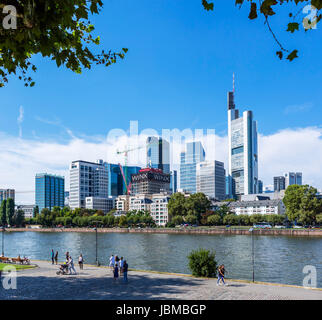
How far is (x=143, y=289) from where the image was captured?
2167 cm

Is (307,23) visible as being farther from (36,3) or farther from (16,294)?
(16,294)

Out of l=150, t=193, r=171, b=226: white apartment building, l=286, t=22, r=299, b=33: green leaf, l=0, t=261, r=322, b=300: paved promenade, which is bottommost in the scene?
l=150, t=193, r=171, b=226: white apartment building

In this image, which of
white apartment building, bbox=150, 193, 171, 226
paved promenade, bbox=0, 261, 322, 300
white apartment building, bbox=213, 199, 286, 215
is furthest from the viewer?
white apartment building, bbox=150, 193, 171, 226

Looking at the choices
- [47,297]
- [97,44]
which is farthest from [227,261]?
[97,44]

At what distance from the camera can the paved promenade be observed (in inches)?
758

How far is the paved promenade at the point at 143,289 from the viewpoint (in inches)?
758

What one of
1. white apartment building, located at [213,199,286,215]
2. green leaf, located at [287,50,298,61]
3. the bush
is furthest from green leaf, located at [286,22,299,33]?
white apartment building, located at [213,199,286,215]

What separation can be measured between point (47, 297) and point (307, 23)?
19775 mm

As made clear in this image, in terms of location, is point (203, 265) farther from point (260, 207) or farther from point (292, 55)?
point (260, 207)

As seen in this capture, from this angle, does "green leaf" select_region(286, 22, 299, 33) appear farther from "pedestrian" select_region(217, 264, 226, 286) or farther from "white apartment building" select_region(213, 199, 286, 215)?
"white apartment building" select_region(213, 199, 286, 215)

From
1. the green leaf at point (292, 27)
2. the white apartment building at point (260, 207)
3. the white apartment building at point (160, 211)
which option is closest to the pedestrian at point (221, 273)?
the green leaf at point (292, 27)

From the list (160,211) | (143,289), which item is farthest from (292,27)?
(160,211)

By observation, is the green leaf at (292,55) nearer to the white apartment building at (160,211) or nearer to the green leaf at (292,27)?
the green leaf at (292,27)

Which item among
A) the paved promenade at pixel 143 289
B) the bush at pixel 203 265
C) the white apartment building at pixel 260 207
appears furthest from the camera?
the white apartment building at pixel 260 207
